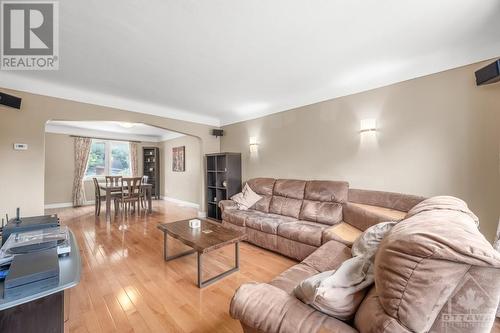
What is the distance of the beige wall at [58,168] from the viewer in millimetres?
5840

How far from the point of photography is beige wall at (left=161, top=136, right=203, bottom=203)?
6.10 meters

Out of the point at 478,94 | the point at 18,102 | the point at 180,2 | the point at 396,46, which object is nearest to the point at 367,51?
the point at 396,46

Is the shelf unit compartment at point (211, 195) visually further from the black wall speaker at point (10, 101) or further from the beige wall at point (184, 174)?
the black wall speaker at point (10, 101)

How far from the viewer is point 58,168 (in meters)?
5.99

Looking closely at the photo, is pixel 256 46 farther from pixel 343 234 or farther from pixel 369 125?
pixel 343 234

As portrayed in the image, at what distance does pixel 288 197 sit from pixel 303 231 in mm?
979

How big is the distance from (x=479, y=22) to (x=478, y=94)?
74cm

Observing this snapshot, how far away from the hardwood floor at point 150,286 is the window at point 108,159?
12.7 feet

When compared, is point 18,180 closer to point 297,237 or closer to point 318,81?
point 297,237

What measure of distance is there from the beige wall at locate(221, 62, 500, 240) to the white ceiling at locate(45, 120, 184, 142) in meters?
4.20

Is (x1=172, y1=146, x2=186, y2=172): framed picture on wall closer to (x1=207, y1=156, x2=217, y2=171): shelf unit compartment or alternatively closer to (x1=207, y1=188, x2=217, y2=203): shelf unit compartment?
(x1=207, y1=156, x2=217, y2=171): shelf unit compartment

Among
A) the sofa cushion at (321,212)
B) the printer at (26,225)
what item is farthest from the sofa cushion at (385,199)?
the printer at (26,225)

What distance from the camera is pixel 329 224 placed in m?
2.87

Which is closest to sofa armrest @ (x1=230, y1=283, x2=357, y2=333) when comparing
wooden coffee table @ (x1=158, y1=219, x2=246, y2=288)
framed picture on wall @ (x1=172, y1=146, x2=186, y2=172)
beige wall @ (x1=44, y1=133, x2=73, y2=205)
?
wooden coffee table @ (x1=158, y1=219, x2=246, y2=288)
